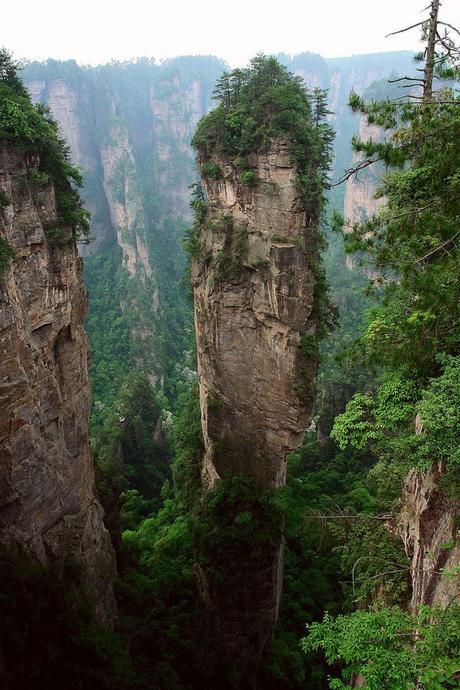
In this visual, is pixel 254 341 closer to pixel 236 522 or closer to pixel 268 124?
pixel 236 522

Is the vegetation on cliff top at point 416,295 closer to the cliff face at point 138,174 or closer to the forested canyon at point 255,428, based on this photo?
the forested canyon at point 255,428

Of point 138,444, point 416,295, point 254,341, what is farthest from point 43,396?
point 138,444

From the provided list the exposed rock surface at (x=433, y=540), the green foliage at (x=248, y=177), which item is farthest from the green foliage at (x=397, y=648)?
the green foliage at (x=248, y=177)

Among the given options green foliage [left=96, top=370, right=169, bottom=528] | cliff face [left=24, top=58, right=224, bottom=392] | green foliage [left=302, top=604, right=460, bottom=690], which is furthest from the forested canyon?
cliff face [left=24, top=58, right=224, bottom=392]

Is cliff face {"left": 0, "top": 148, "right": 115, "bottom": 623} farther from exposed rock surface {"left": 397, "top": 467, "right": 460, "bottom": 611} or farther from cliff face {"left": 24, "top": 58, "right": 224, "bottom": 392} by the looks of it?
cliff face {"left": 24, "top": 58, "right": 224, "bottom": 392}

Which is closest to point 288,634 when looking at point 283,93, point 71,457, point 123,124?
point 71,457

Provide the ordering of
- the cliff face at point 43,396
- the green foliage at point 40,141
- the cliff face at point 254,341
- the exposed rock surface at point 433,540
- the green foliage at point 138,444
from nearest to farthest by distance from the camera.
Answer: the exposed rock surface at point 433,540 < the cliff face at point 43,396 < the green foliage at point 40,141 < the cliff face at point 254,341 < the green foliage at point 138,444
